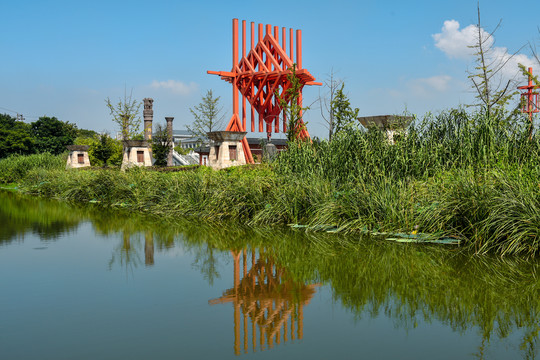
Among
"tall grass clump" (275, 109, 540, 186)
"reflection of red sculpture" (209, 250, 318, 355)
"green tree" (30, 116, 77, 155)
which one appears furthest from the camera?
"green tree" (30, 116, 77, 155)

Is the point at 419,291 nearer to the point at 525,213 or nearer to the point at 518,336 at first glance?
the point at 518,336

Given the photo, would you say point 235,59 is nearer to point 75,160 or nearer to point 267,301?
point 75,160

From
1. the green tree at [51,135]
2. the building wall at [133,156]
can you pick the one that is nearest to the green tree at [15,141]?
the green tree at [51,135]

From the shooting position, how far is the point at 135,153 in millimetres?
22500

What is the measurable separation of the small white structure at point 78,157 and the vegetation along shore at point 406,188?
1509 cm

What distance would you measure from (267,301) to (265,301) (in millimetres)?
19

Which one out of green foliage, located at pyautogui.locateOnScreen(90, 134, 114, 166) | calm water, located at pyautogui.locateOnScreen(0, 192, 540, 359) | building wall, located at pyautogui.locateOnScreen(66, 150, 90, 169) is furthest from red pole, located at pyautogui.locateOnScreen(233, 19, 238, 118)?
calm water, located at pyautogui.locateOnScreen(0, 192, 540, 359)

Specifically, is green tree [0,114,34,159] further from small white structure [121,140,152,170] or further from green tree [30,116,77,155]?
small white structure [121,140,152,170]

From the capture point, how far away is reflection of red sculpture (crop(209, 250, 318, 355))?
3.83 m

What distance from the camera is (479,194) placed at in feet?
23.8

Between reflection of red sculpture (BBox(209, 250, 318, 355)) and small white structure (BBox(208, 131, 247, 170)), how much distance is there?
40.3 ft

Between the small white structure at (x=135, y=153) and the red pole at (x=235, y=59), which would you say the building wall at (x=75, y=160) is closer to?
the small white structure at (x=135, y=153)

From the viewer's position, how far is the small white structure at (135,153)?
22234 millimetres

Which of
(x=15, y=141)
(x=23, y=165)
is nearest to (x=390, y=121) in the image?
(x=23, y=165)
